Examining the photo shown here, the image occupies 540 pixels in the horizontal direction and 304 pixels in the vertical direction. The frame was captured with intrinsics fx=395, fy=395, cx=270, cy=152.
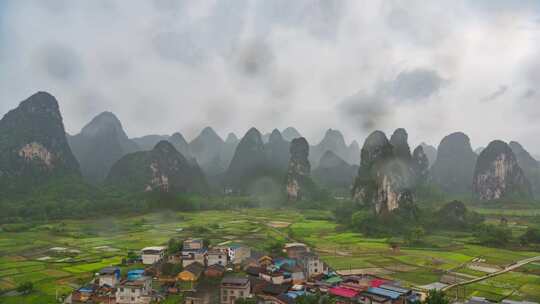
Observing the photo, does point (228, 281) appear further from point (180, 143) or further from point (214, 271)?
point (180, 143)

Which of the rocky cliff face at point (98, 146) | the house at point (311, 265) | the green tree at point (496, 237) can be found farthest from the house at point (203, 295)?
the rocky cliff face at point (98, 146)

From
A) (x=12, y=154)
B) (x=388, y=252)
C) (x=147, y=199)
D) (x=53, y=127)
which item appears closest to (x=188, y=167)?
(x=147, y=199)

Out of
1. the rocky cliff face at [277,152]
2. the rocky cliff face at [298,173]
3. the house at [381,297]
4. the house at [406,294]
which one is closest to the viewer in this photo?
the house at [381,297]

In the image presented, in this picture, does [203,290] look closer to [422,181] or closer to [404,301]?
[404,301]

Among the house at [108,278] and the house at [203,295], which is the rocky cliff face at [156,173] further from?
the house at [203,295]

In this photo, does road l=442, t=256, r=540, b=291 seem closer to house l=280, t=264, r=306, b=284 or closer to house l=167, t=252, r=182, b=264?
house l=280, t=264, r=306, b=284

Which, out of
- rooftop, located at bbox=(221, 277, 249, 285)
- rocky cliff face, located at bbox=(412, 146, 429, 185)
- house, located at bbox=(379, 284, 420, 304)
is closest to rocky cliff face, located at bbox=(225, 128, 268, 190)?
rocky cliff face, located at bbox=(412, 146, 429, 185)
